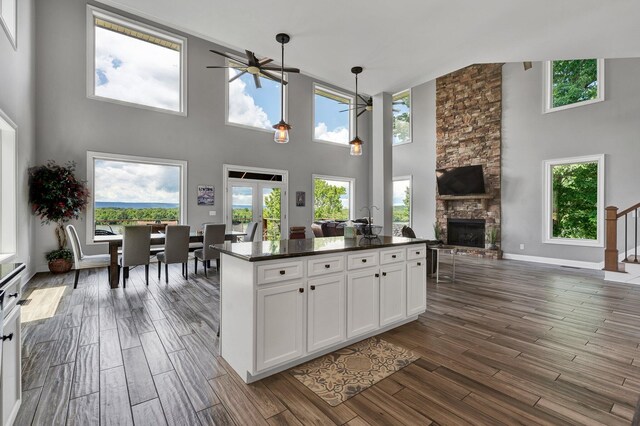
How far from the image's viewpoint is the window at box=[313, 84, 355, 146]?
936 centimetres

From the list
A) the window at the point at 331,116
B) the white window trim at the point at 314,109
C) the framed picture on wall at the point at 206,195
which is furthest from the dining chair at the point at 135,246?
the window at the point at 331,116

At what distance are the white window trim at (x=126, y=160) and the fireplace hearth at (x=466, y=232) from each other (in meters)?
6.92

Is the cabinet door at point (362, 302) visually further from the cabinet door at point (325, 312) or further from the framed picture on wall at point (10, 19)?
the framed picture on wall at point (10, 19)

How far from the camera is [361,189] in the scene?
10430 millimetres

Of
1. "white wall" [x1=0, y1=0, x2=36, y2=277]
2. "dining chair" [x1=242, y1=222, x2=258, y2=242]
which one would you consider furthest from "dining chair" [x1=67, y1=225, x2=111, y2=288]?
"dining chair" [x1=242, y1=222, x2=258, y2=242]

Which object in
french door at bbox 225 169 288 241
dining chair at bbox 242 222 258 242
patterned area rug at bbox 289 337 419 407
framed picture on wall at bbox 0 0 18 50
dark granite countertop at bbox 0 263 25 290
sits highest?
framed picture on wall at bbox 0 0 18 50

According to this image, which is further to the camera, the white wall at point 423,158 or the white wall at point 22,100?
the white wall at point 423,158

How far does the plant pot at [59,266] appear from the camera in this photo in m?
5.36

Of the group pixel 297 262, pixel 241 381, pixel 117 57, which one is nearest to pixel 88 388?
pixel 241 381

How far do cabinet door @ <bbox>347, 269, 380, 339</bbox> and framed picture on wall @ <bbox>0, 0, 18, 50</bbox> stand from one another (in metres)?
5.12

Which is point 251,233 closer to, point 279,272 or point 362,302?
point 362,302

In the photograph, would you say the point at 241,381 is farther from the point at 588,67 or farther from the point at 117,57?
the point at 588,67

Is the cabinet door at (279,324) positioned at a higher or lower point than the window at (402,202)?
lower

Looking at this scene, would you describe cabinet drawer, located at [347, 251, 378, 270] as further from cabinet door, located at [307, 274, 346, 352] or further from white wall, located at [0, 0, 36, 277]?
white wall, located at [0, 0, 36, 277]
